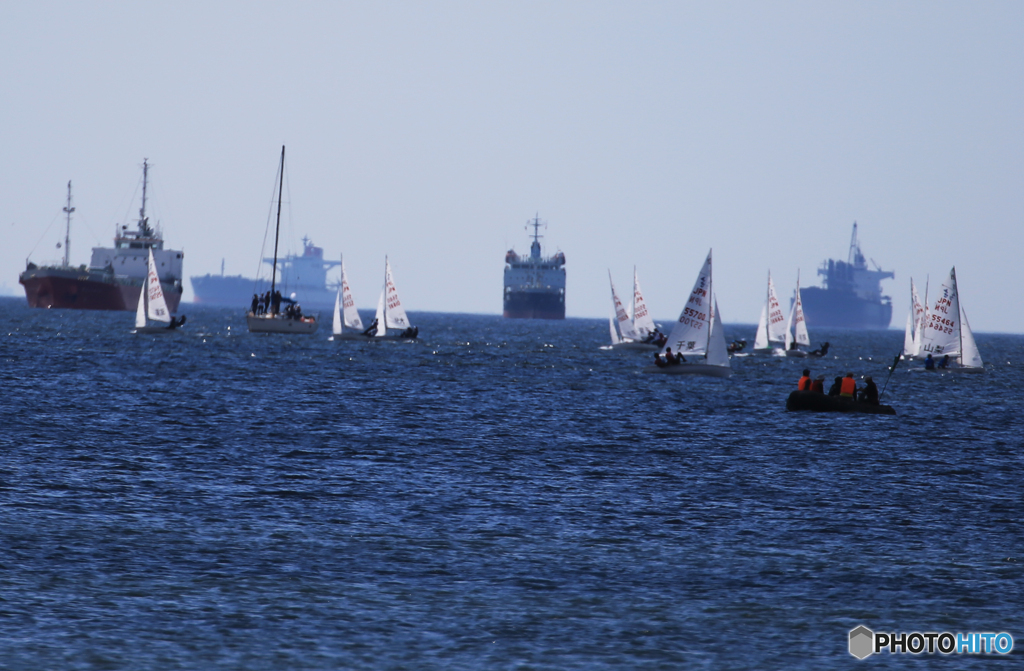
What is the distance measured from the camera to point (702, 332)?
2149 inches

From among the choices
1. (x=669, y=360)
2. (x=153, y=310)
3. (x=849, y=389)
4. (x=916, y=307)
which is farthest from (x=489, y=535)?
(x=153, y=310)

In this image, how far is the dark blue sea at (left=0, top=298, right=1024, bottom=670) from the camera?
13.6m

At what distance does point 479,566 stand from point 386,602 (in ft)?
7.56

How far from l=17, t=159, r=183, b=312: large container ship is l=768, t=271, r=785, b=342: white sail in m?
87.1

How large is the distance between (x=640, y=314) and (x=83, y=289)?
9264 cm

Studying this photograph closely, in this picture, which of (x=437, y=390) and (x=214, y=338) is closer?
(x=437, y=390)

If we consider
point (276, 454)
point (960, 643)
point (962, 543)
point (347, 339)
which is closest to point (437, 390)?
point (276, 454)

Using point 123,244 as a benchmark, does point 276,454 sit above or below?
below

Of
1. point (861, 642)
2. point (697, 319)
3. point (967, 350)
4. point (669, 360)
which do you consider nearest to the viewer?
point (861, 642)

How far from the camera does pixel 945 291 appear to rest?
61844 mm

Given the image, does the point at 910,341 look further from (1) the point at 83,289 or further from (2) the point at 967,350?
(1) the point at 83,289

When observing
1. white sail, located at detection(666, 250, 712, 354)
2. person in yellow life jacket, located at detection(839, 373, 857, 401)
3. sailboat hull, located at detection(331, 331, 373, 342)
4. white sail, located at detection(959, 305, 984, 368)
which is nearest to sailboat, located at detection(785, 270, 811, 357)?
white sail, located at detection(959, 305, 984, 368)

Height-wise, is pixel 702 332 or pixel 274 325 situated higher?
pixel 702 332

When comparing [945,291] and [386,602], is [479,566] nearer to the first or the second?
[386,602]
